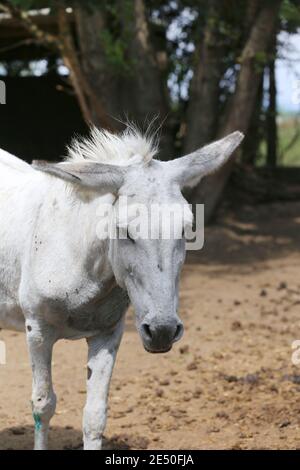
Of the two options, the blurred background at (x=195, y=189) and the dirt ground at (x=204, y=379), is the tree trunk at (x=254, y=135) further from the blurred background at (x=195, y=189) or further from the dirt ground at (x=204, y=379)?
the dirt ground at (x=204, y=379)

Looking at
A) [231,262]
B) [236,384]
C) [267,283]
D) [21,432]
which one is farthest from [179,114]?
[21,432]

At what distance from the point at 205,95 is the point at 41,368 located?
6916 millimetres

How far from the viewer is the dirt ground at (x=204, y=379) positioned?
4.91 meters

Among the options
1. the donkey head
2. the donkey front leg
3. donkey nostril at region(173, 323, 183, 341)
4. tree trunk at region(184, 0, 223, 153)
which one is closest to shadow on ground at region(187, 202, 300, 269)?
tree trunk at region(184, 0, 223, 153)

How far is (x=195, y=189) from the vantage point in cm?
1032

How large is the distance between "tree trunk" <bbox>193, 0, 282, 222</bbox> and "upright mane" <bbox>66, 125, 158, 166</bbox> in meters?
5.90

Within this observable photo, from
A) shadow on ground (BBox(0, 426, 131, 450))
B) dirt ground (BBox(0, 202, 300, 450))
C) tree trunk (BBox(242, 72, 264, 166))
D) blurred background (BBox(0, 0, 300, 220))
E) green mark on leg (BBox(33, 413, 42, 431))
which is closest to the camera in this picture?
green mark on leg (BBox(33, 413, 42, 431))

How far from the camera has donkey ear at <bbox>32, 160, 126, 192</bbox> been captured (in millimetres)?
3453

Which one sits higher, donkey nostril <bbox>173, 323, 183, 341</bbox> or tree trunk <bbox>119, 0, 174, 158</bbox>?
tree trunk <bbox>119, 0, 174, 158</bbox>

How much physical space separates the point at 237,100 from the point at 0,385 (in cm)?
550

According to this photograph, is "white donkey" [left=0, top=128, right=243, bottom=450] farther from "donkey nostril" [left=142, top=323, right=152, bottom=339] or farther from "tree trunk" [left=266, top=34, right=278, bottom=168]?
"tree trunk" [left=266, top=34, right=278, bottom=168]
